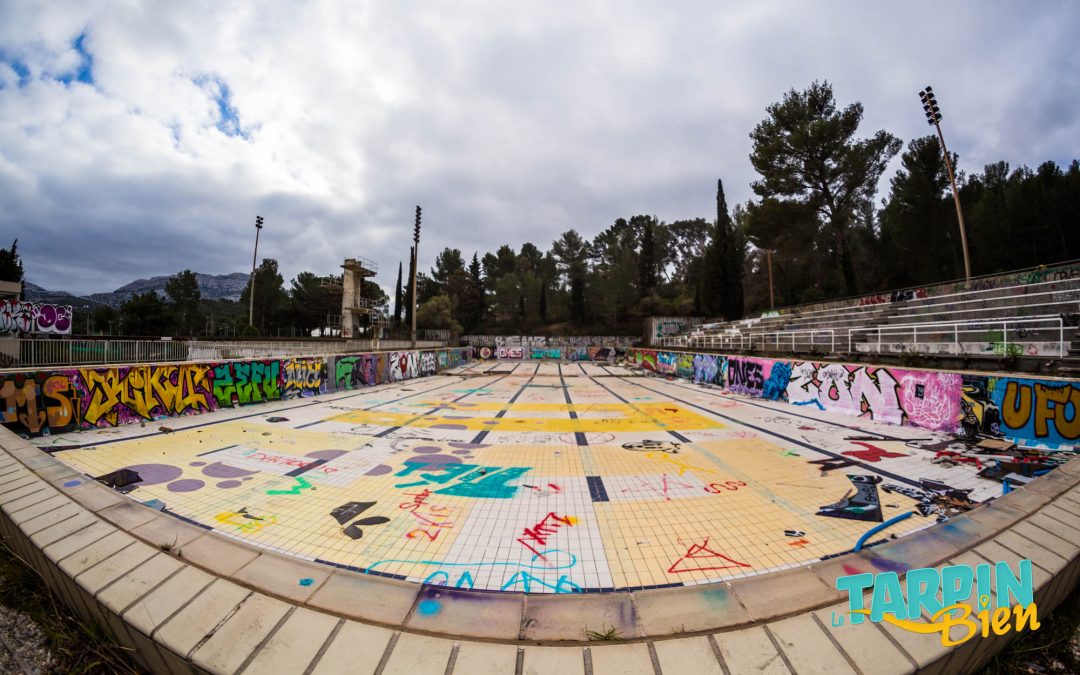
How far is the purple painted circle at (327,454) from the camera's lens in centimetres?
548

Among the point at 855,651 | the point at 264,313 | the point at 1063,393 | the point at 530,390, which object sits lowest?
the point at 530,390

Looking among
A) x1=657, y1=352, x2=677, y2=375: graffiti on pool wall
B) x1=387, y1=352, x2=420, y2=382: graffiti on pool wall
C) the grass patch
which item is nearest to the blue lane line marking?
the grass patch

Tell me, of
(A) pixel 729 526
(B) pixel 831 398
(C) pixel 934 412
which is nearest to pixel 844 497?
(A) pixel 729 526

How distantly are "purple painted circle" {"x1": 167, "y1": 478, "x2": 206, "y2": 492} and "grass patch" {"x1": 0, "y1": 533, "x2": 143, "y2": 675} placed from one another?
5.42ft

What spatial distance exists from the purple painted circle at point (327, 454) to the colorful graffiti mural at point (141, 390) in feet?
15.4

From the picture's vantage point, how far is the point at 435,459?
5504 mm

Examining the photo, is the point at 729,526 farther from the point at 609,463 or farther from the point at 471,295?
the point at 471,295

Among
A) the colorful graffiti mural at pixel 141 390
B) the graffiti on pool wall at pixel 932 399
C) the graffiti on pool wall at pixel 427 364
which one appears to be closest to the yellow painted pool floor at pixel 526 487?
the graffiti on pool wall at pixel 932 399

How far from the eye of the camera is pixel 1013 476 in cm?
447

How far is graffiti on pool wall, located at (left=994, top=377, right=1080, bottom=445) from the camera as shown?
5.23 m

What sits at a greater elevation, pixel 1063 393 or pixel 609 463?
pixel 1063 393

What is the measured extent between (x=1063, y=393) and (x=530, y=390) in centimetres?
1225

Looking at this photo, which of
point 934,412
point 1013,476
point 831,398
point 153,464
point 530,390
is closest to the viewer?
point 1013,476

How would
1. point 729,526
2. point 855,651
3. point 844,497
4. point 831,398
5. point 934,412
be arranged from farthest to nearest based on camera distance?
1. point 831,398
2. point 934,412
3. point 844,497
4. point 729,526
5. point 855,651
